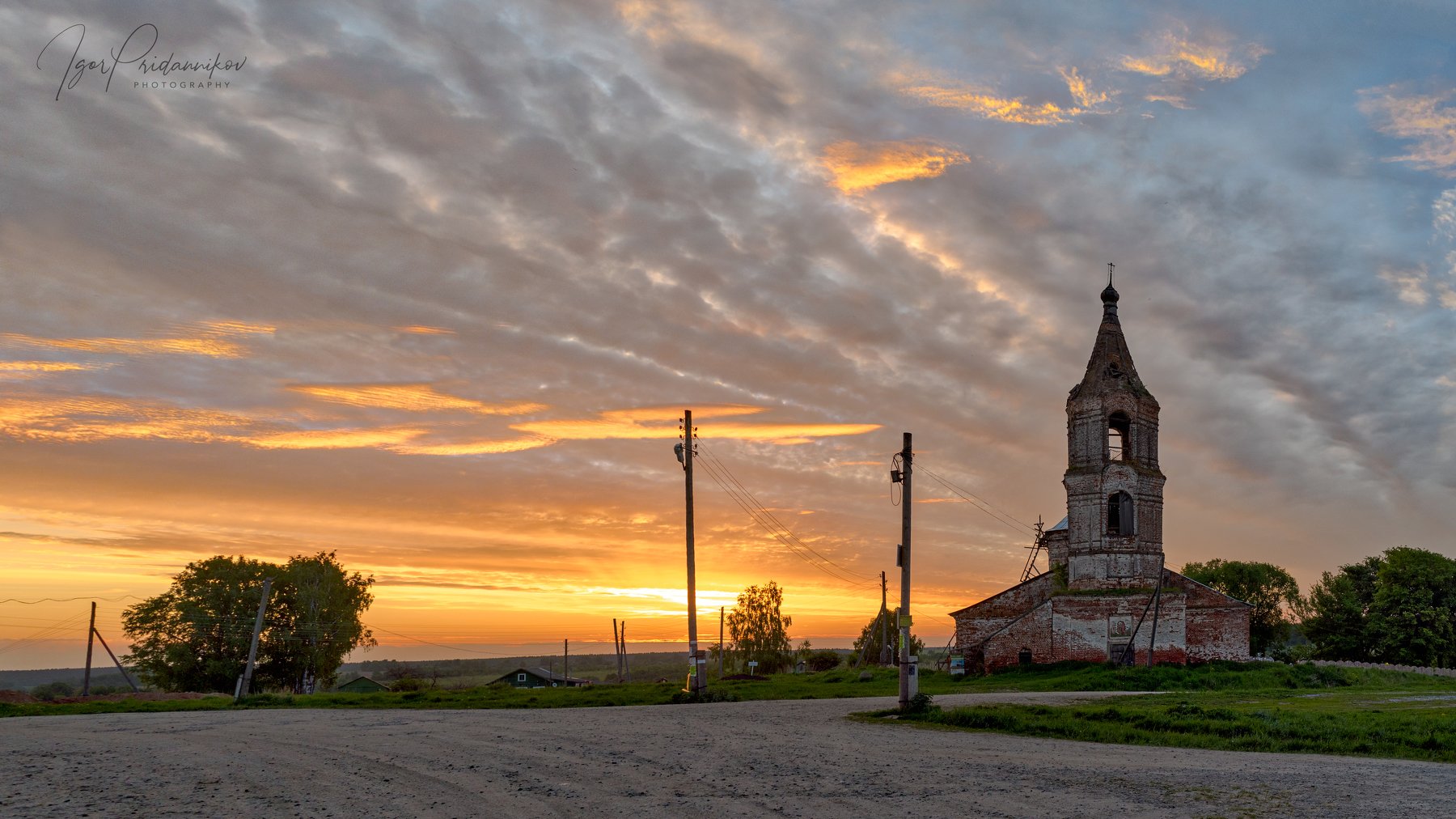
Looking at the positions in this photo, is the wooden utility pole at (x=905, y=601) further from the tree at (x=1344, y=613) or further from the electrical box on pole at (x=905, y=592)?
the tree at (x=1344, y=613)

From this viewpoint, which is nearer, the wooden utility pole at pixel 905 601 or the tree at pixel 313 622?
the wooden utility pole at pixel 905 601

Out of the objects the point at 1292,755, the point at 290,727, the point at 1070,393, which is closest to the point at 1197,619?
the point at 1070,393

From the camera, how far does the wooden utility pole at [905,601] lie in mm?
25875

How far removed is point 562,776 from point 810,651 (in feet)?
253

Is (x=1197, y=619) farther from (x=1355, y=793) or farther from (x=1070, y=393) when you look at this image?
(x=1355, y=793)

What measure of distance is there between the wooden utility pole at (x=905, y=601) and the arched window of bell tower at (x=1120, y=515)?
24.5 m

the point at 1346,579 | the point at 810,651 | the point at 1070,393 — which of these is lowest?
the point at 810,651

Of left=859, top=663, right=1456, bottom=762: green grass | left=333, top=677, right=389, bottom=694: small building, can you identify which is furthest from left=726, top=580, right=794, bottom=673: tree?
left=859, top=663, right=1456, bottom=762: green grass

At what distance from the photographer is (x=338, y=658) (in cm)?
6944

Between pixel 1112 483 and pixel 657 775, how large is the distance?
38.9 m

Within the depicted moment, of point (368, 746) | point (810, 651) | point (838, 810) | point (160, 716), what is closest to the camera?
point (838, 810)

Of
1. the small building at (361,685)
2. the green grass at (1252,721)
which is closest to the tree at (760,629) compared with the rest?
the small building at (361,685)

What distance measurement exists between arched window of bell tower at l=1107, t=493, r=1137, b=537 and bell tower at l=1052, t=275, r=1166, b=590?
0.04 m

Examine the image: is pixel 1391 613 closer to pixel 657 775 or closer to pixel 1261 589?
pixel 1261 589
